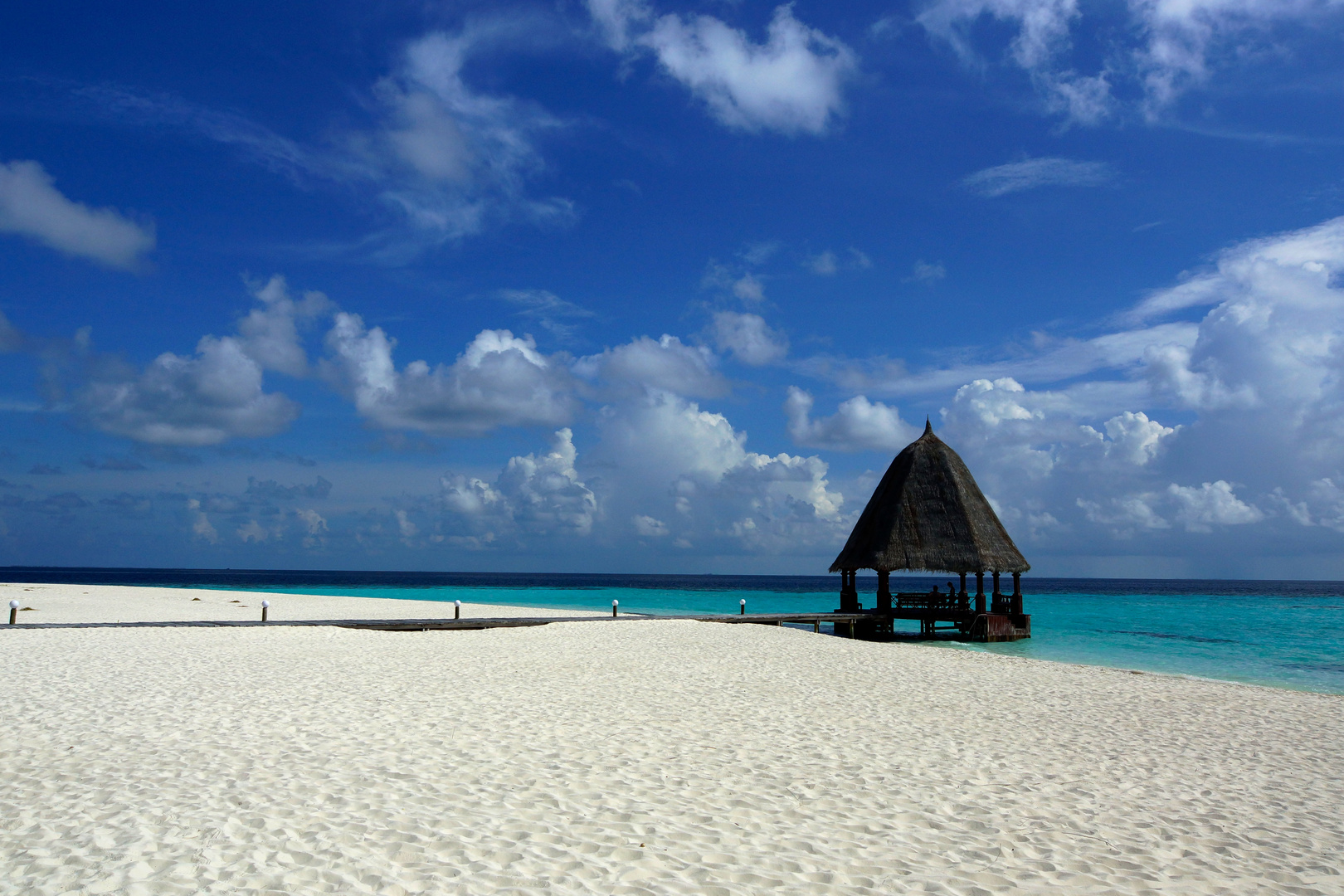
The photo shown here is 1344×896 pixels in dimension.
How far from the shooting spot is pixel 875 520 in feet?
94.0

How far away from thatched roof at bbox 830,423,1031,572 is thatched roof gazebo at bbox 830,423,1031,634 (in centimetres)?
3

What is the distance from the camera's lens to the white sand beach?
556 cm

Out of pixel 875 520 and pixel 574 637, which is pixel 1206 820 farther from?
pixel 875 520

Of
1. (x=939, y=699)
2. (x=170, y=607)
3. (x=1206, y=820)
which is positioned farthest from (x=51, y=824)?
(x=170, y=607)

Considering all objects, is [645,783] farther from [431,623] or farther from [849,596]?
[849,596]

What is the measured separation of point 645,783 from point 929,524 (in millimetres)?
21952

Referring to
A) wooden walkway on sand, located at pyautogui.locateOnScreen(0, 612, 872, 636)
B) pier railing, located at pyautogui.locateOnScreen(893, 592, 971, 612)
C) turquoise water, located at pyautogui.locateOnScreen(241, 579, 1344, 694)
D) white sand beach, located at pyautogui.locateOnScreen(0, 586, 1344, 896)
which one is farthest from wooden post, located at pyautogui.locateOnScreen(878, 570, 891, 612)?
white sand beach, located at pyautogui.locateOnScreen(0, 586, 1344, 896)

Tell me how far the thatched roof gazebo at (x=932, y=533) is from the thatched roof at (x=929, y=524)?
0.03 m

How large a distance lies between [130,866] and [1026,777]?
767 cm

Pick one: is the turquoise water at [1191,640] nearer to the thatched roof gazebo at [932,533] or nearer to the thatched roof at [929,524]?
the thatched roof gazebo at [932,533]

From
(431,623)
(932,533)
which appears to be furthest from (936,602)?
(431,623)

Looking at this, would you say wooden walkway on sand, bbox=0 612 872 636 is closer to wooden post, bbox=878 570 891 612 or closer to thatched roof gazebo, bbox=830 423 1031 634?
wooden post, bbox=878 570 891 612

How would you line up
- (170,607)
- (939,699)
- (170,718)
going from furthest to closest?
1. (170,607)
2. (939,699)
3. (170,718)

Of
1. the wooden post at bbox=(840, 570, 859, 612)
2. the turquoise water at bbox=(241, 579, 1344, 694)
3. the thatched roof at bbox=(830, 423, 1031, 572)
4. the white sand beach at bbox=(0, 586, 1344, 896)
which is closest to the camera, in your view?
the white sand beach at bbox=(0, 586, 1344, 896)
